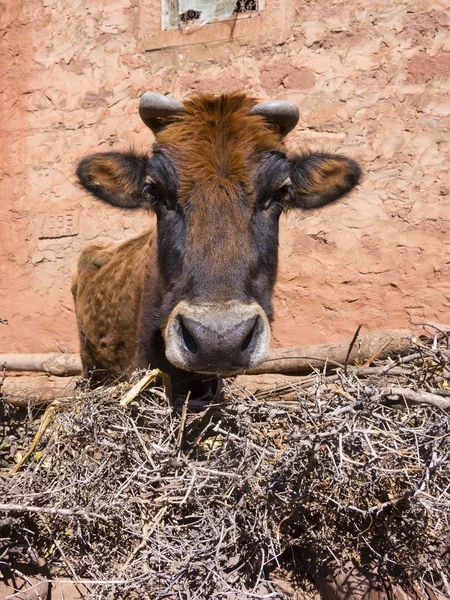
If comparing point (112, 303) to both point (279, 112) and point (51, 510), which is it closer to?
point (279, 112)

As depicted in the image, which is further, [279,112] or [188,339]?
[279,112]

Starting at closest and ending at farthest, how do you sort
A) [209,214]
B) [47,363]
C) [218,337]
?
[218,337] → [209,214] → [47,363]

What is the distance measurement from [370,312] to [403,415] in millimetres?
3838

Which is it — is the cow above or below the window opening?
below

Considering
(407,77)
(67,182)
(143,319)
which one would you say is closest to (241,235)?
(143,319)

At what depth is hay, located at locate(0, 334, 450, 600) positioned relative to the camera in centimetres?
227

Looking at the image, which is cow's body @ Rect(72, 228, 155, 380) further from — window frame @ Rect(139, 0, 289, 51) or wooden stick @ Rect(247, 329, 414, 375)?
window frame @ Rect(139, 0, 289, 51)

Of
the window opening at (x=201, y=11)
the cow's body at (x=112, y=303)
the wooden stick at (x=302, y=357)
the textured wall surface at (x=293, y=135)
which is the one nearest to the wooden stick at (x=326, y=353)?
the wooden stick at (x=302, y=357)

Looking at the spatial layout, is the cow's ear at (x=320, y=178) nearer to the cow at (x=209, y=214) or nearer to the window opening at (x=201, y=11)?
the cow at (x=209, y=214)

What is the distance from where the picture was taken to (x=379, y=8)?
6383mm

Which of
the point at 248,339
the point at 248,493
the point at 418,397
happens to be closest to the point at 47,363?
the point at 248,339

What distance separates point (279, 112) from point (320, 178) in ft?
2.26

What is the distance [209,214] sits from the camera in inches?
122

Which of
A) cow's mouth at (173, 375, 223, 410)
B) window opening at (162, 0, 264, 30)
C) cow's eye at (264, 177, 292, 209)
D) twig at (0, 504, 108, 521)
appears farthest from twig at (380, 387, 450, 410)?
window opening at (162, 0, 264, 30)
